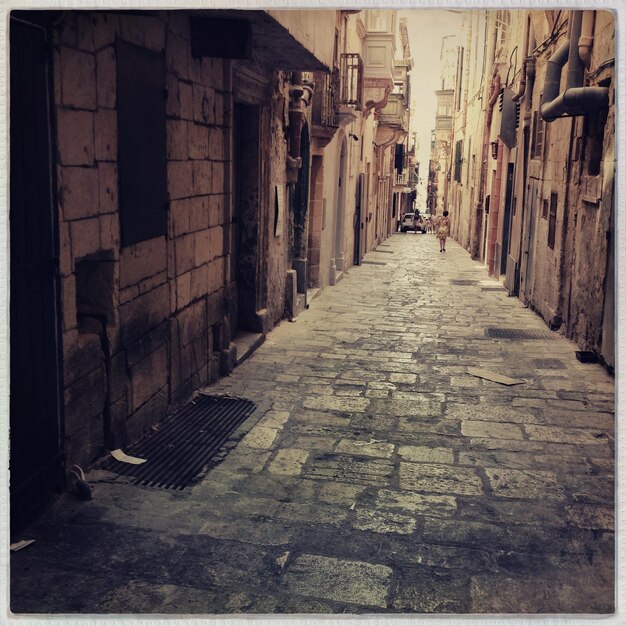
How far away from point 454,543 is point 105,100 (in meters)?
3.49

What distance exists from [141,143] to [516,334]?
675 cm

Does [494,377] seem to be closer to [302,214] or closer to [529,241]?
[302,214]

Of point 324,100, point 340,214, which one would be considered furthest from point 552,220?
point 340,214

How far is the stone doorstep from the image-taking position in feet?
27.0

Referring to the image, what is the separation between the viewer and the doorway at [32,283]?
150 inches

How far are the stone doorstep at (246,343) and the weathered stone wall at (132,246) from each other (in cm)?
81

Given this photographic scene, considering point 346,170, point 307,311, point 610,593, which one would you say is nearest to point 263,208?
point 307,311

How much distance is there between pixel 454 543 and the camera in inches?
164

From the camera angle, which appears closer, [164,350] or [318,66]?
[164,350]

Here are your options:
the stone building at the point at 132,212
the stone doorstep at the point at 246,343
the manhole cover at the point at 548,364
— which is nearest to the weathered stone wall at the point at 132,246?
the stone building at the point at 132,212

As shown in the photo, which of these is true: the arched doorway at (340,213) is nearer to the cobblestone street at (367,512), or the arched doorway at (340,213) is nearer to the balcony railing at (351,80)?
the balcony railing at (351,80)

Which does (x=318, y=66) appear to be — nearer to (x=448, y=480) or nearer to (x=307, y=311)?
(x=307, y=311)

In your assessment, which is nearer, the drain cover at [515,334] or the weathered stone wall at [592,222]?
the weathered stone wall at [592,222]

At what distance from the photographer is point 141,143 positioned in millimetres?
5363
